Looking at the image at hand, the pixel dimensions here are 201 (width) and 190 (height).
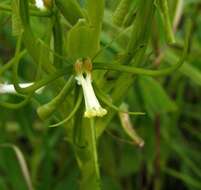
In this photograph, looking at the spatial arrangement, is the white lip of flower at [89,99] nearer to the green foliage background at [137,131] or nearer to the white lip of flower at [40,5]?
the white lip of flower at [40,5]

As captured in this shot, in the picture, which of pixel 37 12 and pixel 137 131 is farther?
pixel 137 131

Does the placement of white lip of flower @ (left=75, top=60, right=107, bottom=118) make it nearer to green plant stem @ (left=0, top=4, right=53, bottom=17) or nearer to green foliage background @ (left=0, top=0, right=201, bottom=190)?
green plant stem @ (left=0, top=4, right=53, bottom=17)

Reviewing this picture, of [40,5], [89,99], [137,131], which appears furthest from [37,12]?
[137,131]

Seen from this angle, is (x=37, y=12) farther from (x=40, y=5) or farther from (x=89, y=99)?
(x=89, y=99)

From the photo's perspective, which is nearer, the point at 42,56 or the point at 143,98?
the point at 42,56

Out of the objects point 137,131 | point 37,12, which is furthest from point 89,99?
point 137,131

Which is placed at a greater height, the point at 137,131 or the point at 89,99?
the point at 89,99

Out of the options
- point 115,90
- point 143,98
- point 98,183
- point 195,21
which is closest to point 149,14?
point 115,90

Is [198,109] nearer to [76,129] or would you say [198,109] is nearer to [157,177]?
[157,177]

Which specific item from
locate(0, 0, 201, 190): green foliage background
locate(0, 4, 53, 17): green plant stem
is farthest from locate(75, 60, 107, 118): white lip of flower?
locate(0, 0, 201, 190): green foliage background
